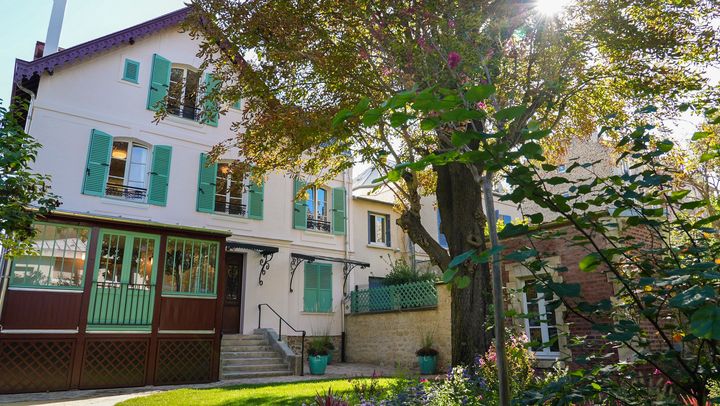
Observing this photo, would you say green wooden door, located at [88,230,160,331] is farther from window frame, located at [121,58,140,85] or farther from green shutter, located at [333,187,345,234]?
green shutter, located at [333,187,345,234]

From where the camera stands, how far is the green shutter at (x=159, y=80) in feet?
44.2

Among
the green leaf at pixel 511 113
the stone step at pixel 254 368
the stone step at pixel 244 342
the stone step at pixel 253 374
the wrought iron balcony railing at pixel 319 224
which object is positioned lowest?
the stone step at pixel 253 374

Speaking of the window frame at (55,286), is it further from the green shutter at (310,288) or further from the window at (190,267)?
the green shutter at (310,288)

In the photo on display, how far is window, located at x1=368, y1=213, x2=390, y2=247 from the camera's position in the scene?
1853 centimetres

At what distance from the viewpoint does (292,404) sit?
259 inches

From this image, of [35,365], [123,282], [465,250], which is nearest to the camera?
[465,250]

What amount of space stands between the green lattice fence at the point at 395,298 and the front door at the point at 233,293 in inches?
154

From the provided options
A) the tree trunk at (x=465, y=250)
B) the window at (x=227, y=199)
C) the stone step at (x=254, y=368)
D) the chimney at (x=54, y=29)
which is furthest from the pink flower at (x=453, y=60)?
the chimney at (x=54, y=29)

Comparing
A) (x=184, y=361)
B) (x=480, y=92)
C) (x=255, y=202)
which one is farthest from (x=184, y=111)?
(x=480, y=92)

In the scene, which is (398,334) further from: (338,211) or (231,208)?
(231,208)

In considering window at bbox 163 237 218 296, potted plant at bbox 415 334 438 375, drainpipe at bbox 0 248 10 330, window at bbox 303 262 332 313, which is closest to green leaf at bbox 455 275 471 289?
drainpipe at bbox 0 248 10 330

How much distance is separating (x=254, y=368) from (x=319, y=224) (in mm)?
5906

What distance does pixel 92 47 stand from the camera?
12.4m

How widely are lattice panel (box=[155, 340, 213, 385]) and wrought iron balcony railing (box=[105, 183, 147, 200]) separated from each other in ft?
14.5
